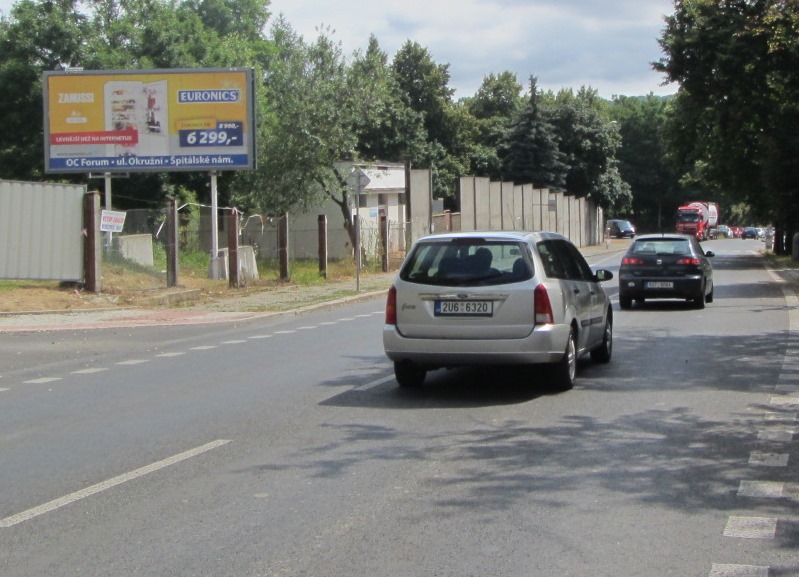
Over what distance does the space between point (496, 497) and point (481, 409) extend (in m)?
3.38

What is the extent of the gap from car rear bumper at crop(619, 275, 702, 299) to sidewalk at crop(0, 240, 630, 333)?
650 centimetres

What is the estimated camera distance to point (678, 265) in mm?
21562

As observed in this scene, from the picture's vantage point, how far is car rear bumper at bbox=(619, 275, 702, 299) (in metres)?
21.5

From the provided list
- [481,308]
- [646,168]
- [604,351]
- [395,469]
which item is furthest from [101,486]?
[646,168]

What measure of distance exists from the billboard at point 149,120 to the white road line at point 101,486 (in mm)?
21151

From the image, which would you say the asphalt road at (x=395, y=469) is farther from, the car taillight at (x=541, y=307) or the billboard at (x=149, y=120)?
the billboard at (x=149, y=120)

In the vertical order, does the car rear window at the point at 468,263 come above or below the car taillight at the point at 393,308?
above

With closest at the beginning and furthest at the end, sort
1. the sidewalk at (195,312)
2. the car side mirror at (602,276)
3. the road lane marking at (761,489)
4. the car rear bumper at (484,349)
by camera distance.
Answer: the road lane marking at (761,489), the car rear bumper at (484,349), the car side mirror at (602,276), the sidewalk at (195,312)

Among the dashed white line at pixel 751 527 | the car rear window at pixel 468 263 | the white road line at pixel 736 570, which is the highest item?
the car rear window at pixel 468 263

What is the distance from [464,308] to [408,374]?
44.3 inches

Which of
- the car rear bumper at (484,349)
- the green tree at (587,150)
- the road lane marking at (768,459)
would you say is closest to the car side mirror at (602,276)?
the car rear bumper at (484,349)

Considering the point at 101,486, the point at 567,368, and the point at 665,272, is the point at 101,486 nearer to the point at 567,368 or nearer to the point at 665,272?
the point at 567,368

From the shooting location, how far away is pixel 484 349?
35.1 feet

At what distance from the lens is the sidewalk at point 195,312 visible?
1952 cm
